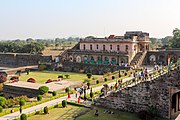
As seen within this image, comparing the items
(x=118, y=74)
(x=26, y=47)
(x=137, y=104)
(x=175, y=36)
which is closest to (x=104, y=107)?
(x=137, y=104)

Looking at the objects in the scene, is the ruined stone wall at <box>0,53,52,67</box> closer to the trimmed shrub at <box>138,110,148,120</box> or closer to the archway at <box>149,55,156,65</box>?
the archway at <box>149,55,156,65</box>

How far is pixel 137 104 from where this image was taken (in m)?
23.1

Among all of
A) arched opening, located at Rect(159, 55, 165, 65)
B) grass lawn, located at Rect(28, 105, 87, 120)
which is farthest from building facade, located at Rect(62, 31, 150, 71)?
grass lawn, located at Rect(28, 105, 87, 120)

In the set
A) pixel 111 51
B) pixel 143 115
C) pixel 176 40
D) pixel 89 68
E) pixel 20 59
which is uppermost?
pixel 176 40

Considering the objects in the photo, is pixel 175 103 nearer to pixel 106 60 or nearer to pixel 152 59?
pixel 152 59

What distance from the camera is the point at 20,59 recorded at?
72.7 meters

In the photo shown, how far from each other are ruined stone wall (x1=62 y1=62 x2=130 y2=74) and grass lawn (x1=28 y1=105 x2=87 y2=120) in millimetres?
24059

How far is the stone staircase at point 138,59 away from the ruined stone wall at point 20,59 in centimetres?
2340

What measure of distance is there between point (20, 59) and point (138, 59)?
3670cm

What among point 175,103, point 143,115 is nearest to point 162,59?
point 175,103

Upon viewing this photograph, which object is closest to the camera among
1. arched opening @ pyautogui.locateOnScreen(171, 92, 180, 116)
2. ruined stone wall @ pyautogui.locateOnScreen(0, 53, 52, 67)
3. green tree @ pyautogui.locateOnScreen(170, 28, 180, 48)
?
arched opening @ pyautogui.locateOnScreen(171, 92, 180, 116)

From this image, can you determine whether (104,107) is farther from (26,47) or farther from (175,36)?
(26,47)

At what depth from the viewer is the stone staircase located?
162 feet

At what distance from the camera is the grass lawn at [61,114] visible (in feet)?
71.7
